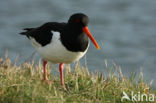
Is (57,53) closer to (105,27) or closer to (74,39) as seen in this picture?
(74,39)

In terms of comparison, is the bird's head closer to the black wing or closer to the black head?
the black head

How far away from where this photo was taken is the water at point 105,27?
1678 cm

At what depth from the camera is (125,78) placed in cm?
773

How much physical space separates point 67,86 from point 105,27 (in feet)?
42.1

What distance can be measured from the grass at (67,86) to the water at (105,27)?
7453 millimetres

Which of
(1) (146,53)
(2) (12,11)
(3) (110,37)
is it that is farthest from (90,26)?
(2) (12,11)

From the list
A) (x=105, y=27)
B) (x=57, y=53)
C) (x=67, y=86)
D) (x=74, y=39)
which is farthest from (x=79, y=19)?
(x=105, y=27)

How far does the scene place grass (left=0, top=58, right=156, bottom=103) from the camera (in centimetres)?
613

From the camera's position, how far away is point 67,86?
7227mm

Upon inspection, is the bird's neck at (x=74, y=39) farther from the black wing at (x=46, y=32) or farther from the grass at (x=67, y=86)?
the grass at (x=67, y=86)

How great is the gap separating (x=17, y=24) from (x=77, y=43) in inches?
507

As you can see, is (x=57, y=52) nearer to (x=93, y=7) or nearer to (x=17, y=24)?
(x=17, y=24)

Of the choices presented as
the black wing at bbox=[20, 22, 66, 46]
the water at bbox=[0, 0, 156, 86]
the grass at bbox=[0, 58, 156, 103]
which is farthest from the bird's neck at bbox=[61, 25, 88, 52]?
the water at bbox=[0, 0, 156, 86]

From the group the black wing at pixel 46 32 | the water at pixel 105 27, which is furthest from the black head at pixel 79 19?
the water at pixel 105 27
